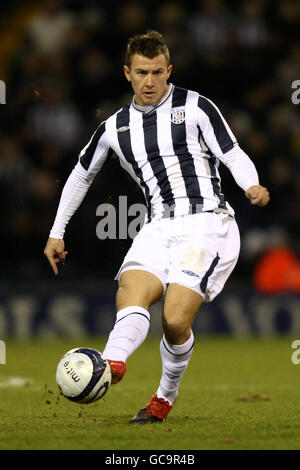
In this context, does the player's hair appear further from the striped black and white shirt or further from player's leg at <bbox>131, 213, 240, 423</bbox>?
player's leg at <bbox>131, 213, 240, 423</bbox>

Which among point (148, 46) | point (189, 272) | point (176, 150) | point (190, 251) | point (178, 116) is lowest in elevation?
point (189, 272)

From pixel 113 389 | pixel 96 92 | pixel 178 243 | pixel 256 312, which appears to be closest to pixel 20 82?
pixel 96 92

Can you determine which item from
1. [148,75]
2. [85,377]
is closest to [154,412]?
[85,377]

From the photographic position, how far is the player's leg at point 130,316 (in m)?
4.54

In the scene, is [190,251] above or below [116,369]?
above

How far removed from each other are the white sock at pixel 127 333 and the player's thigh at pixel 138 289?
49 mm

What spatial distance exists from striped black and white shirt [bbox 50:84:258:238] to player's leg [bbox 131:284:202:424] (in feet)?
1.73

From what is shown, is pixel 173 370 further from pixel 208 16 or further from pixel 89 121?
pixel 208 16

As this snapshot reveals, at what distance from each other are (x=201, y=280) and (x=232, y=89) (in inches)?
299

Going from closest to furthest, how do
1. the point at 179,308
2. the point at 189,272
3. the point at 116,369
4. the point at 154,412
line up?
the point at 116,369 → the point at 179,308 → the point at 189,272 → the point at 154,412

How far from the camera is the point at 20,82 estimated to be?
1233 centimetres

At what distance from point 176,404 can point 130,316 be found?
1501 mm

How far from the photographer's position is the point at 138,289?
191 inches

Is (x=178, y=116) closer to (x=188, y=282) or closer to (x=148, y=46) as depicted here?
(x=148, y=46)
